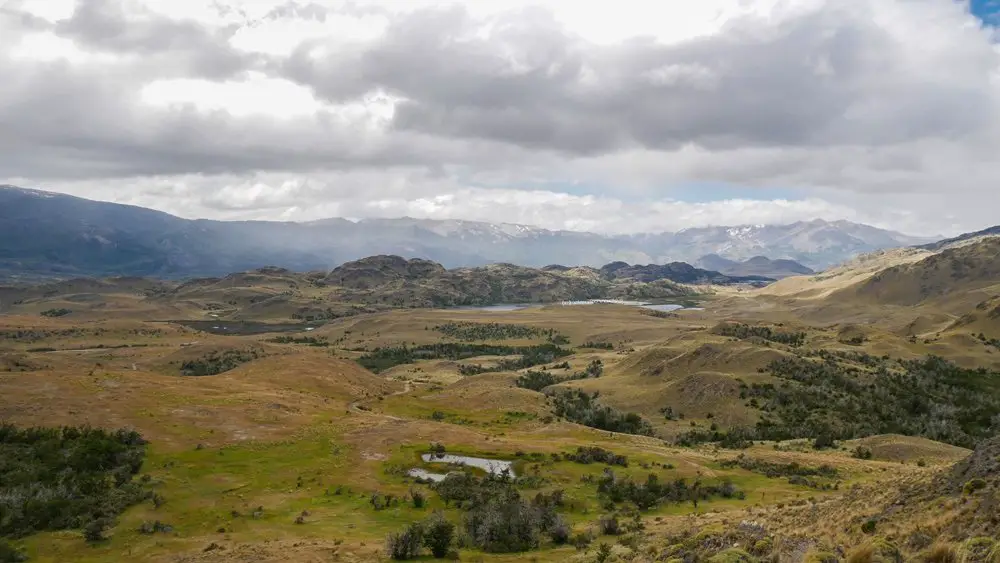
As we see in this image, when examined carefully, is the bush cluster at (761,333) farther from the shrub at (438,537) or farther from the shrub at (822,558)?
the shrub at (822,558)

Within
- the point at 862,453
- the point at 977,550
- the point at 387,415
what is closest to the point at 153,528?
the point at 977,550

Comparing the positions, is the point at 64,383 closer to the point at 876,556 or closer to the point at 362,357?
the point at 876,556

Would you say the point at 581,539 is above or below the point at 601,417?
above

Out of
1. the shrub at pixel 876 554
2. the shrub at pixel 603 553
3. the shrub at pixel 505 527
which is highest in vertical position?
the shrub at pixel 876 554

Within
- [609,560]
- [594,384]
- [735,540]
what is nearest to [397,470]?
[609,560]

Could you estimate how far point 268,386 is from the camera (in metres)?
93.4

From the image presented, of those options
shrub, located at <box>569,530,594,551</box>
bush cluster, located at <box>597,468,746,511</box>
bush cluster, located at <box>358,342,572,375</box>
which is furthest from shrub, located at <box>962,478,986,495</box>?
bush cluster, located at <box>358,342,572,375</box>

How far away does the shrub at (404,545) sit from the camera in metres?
33.3

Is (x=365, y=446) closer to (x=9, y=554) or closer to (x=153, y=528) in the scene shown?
(x=153, y=528)

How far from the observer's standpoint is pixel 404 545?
33531 millimetres

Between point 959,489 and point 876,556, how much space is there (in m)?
7.86

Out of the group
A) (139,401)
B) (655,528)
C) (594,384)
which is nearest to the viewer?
(655,528)

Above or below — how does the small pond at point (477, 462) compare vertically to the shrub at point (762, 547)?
below

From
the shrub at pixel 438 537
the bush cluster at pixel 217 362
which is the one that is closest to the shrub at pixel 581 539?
the shrub at pixel 438 537
